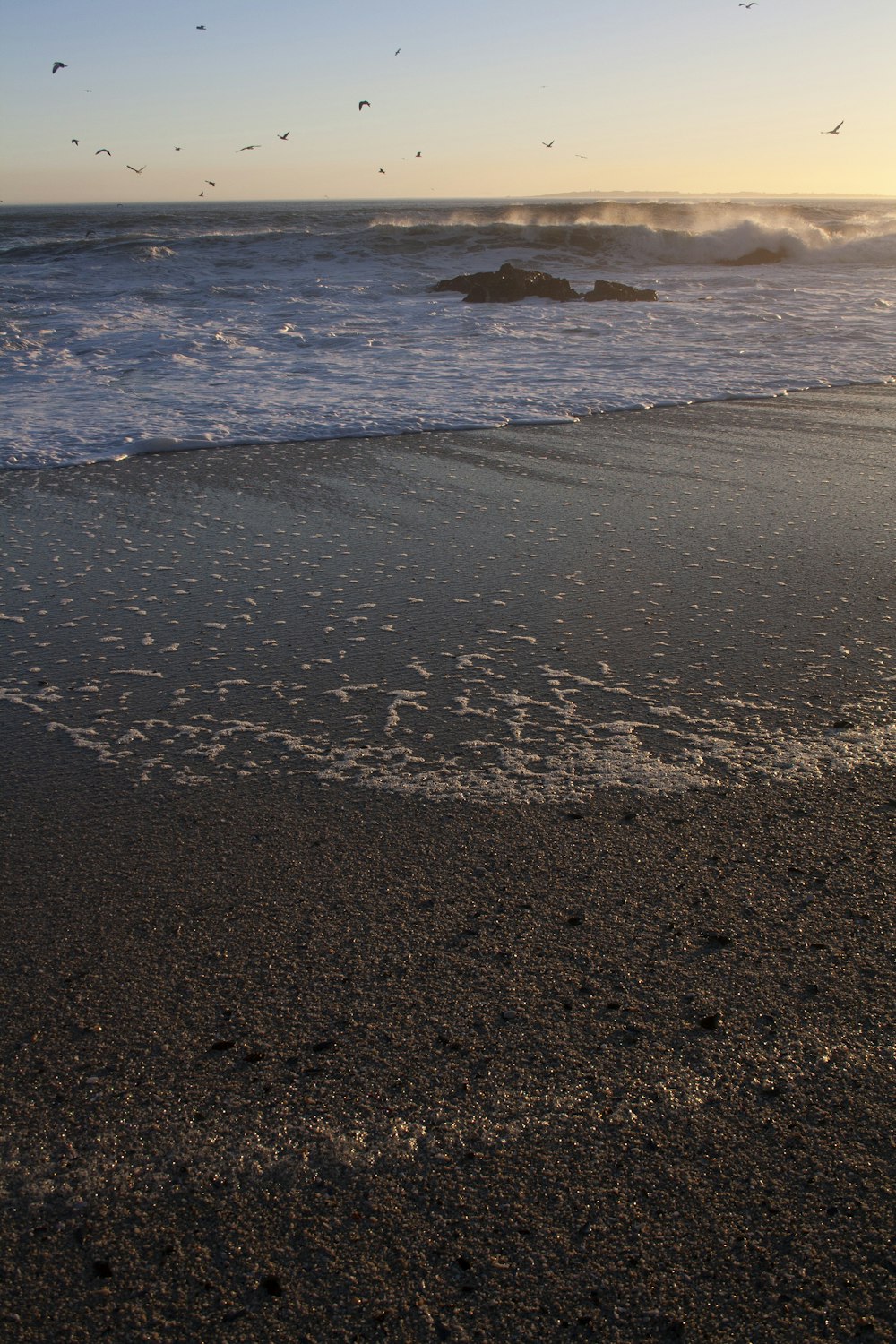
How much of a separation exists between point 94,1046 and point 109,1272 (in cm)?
50

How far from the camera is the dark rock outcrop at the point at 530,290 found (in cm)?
1818

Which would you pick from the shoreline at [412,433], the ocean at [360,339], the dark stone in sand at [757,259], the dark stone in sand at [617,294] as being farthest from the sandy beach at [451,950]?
the dark stone in sand at [757,259]

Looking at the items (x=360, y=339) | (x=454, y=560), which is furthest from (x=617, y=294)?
(x=454, y=560)

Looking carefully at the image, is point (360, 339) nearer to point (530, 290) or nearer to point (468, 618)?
point (530, 290)

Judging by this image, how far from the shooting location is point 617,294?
60.1 ft

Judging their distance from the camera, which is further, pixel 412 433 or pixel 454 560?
pixel 412 433

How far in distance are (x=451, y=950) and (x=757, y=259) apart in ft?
98.5

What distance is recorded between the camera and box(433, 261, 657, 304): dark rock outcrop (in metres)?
18.2

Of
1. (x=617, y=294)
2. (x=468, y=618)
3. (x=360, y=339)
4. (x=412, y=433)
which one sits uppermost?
(x=617, y=294)

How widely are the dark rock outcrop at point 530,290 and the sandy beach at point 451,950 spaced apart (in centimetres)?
1491

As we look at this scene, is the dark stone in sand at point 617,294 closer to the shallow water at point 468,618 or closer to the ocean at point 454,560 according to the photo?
the ocean at point 454,560

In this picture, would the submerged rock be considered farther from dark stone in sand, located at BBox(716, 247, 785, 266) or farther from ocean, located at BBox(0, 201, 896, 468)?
dark stone in sand, located at BBox(716, 247, 785, 266)

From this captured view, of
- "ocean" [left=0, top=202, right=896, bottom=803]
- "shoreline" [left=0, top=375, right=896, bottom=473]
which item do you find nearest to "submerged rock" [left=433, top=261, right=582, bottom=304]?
"ocean" [left=0, top=202, right=896, bottom=803]

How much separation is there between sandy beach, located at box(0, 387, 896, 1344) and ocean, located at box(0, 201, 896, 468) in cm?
395
